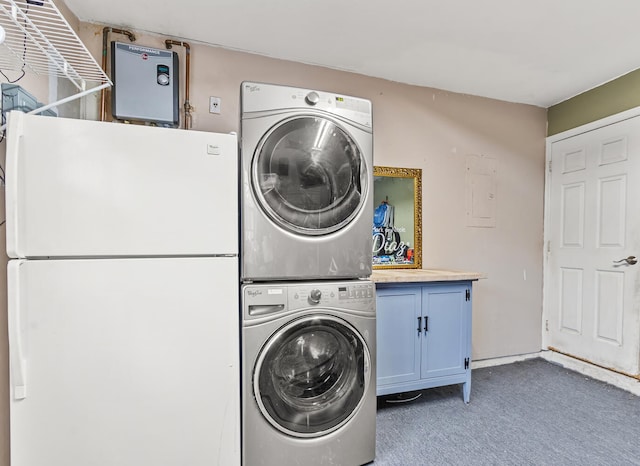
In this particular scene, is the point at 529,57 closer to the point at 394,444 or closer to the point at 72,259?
the point at 394,444

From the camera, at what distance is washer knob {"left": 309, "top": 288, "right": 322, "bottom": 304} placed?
58.9 inches

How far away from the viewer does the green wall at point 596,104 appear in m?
2.53

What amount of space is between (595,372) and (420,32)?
3.04m

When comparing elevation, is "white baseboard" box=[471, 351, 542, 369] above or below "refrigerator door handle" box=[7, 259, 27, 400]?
below

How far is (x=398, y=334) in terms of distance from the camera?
82.9 inches

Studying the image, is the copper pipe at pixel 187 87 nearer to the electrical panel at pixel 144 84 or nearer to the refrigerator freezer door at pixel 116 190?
the electrical panel at pixel 144 84

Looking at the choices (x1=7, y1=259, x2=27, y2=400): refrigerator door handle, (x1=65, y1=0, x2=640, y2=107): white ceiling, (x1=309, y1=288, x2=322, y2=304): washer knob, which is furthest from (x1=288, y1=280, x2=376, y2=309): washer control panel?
(x1=65, y1=0, x2=640, y2=107): white ceiling

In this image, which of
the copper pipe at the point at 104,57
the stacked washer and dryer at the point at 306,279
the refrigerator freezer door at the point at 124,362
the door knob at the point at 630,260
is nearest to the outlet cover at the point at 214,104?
the copper pipe at the point at 104,57

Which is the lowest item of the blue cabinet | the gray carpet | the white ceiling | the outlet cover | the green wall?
the gray carpet

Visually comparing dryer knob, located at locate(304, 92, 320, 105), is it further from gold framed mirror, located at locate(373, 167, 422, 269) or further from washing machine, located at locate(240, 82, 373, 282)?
gold framed mirror, located at locate(373, 167, 422, 269)

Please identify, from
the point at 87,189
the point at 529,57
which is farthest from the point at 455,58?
the point at 87,189

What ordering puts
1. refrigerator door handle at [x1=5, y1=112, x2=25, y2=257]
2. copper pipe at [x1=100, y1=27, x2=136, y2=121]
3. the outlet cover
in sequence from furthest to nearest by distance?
the outlet cover
copper pipe at [x1=100, y1=27, x2=136, y2=121]
refrigerator door handle at [x1=5, y1=112, x2=25, y2=257]

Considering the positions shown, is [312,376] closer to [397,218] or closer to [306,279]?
[306,279]

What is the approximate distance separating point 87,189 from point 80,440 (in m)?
0.91
